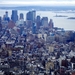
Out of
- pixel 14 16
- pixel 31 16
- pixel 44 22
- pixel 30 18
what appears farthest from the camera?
pixel 14 16

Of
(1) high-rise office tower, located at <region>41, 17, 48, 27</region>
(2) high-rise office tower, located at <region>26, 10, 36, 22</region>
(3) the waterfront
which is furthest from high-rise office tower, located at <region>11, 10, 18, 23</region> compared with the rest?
(1) high-rise office tower, located at <region>41, 17, 48, 27</region>

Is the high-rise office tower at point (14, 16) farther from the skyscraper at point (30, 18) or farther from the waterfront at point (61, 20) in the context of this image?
the skyscraper at point (30, 18)

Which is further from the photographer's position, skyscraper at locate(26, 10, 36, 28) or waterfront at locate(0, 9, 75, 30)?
skyscraper at locate(26, 10, 36, 28)

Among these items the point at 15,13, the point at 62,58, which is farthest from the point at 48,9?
the point at 62,58

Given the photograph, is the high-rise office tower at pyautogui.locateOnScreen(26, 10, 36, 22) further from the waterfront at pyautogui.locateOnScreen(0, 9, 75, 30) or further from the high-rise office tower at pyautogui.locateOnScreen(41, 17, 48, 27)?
the high-rise office tower at pyautogui.locateOnScreen(41, 17, 48, 27)

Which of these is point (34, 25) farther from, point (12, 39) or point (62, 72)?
point (62, 72)

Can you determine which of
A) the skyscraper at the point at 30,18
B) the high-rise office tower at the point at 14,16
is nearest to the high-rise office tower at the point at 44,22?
the skyscraper at the point at 30,18

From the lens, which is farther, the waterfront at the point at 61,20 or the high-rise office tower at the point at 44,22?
the high-rise office tower at the point at 44,22

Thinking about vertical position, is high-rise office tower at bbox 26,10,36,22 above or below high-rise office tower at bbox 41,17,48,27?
above

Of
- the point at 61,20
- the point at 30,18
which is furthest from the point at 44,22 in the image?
the point at 61,20

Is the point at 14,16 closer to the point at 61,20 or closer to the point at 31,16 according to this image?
the point at 31,16

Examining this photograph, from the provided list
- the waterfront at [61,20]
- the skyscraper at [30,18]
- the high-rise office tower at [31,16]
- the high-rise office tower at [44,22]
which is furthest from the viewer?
the high-rise office tower at [31,16]
